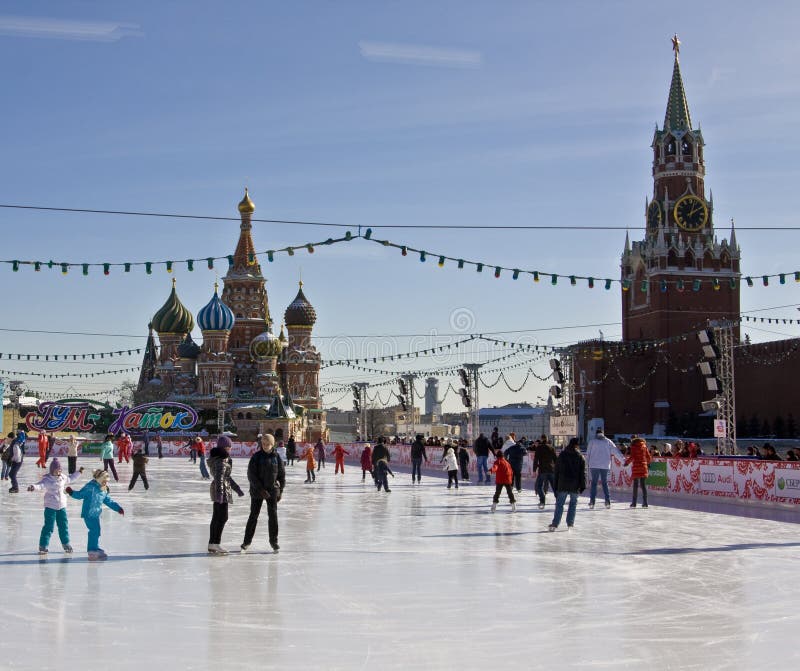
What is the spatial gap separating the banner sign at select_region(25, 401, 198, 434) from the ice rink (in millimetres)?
47005

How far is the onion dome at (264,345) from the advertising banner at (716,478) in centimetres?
6796

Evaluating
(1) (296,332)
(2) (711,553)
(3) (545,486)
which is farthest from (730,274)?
(2) (711,553)

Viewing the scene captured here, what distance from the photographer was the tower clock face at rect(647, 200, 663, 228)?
8394cm

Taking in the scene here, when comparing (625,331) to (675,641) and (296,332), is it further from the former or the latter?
(675,641)

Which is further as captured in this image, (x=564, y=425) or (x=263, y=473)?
(x=564, y=425)

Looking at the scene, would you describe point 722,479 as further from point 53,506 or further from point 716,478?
point 53,506

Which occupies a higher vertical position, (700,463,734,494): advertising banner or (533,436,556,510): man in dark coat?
(533,436,556,510): man in dark coat

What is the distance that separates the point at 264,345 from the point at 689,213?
1448 inches

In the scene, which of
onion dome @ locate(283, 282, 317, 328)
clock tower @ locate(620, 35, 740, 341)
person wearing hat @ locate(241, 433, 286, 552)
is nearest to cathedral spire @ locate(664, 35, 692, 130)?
clock tower @ locate(620, 35, 740, 341)

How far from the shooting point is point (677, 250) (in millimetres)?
81500

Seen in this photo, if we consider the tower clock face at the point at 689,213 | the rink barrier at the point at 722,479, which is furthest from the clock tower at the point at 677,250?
the rink barrier at the point at 722,479

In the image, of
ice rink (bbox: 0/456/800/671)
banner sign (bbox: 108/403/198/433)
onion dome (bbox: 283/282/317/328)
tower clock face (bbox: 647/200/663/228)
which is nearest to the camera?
ice rink (bbox: 0/456/800/671)

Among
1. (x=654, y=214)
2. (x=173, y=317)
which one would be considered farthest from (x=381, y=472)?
(x=173, y=317)

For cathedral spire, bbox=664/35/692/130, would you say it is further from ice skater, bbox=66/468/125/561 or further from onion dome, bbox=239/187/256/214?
ice skater, bbox=66/468/125/561
